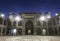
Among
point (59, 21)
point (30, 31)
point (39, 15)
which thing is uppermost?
point (39, 15)

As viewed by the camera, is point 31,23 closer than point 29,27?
Yes

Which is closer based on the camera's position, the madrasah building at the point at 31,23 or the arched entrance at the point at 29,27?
the madrasah building at the point at 31,23

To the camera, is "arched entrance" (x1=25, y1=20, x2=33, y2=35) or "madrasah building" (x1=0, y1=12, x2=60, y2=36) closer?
"madrasah building" (x1=0, y1=12, x2=60, y2=36)

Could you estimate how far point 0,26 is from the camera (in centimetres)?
1323

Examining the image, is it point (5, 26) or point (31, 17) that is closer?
point (5, 26)

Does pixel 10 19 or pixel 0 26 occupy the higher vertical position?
pixel 10 19

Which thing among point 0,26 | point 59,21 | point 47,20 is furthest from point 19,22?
point 59,21

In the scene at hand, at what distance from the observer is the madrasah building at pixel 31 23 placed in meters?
13.5

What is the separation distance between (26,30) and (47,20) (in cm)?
342

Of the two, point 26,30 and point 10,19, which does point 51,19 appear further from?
point 10,19

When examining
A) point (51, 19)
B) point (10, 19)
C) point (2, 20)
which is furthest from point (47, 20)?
point (2, 20)

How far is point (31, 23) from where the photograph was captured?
1464cm

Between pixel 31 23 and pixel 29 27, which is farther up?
pixel 31 23

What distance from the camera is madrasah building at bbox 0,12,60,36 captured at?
13539mm
